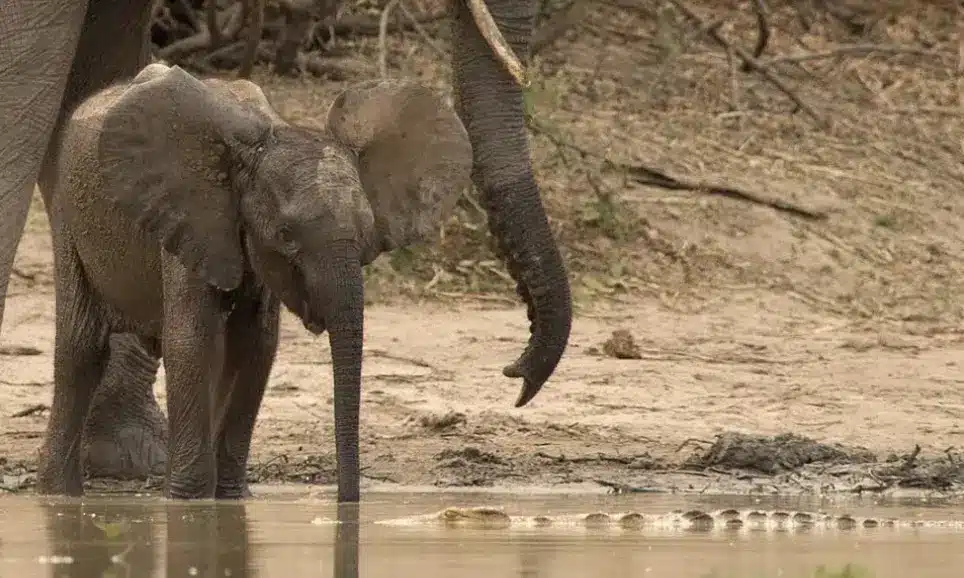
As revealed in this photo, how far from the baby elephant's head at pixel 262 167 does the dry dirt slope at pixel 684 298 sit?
118 cm

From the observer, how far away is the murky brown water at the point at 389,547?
216 inches

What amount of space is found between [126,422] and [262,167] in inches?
63.4

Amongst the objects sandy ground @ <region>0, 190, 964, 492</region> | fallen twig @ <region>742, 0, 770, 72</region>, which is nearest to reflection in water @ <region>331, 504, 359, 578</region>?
sandy ground @ <region>0, 190, 964, 492</region>

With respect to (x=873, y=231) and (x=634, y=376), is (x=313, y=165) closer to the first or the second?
(x=634, y=376)

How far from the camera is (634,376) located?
31.3ft

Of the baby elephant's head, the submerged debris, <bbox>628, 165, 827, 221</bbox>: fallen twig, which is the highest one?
<bbox>628, 165, 827, 221</bbox>: fallen twig

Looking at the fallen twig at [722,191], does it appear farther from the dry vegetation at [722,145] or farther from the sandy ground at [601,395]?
the sandy ground at [601,395]

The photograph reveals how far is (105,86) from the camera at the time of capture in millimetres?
8430

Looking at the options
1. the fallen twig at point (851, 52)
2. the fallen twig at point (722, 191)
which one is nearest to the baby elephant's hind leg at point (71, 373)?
the fallen twig at point (722, 191)

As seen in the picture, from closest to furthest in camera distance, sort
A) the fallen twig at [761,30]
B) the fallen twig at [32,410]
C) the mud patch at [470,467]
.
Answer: the mud patch at [470,467] < the fallen twig at [32,410] < the fallen twig at [761,30]

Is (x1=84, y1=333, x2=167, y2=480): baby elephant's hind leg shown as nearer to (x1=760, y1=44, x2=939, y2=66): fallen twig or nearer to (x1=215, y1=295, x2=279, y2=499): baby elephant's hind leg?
(x1=215, y1=295, x2=279, y2=499): baby elephant's hind leg

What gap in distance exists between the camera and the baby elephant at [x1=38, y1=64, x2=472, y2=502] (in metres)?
6.98

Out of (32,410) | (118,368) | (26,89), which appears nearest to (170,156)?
(26,89)

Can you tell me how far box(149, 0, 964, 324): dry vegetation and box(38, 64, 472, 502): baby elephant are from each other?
2982 millimetres
